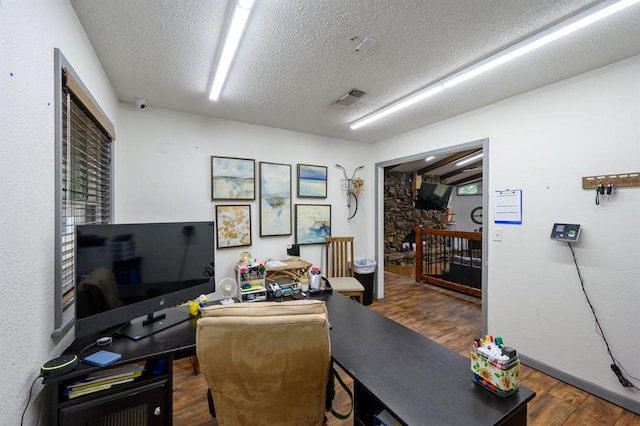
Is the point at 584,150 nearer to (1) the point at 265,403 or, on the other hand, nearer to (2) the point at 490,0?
(2) the point at 490,0

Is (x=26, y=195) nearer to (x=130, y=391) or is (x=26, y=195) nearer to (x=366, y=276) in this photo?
(x=130, y=391)

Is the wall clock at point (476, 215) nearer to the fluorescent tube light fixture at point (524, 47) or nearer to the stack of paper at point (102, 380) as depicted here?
the fluorescent tube light fixture at point (524, 47)

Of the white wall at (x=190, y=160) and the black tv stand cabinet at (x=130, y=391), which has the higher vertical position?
the white wall at (x=190, y=160)

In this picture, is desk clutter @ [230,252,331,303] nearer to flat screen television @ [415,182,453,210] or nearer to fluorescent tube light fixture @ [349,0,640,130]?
fluorescent tube light fixture @ [349,0,640,130]

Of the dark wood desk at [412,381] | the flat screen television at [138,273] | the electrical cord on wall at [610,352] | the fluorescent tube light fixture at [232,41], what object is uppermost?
the fluorescent tube light fixture at [232,41]

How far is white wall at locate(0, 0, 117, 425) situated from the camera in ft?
2.88

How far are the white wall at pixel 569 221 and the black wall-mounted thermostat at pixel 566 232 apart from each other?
0.06 metres

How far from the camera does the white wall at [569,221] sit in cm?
191

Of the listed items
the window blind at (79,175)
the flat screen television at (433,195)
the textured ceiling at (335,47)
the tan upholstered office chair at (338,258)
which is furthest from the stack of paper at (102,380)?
the flat screen television at (433,195)

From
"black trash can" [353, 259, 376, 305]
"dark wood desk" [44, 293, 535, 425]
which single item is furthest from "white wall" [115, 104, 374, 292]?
"dark wood desk" [44, 293, 535, 425]

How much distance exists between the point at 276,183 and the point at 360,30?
7.14 ft

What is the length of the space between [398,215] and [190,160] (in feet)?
20.1

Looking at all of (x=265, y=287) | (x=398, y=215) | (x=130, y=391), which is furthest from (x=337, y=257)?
(x=398, y=215)

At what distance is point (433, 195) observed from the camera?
7.17 m
